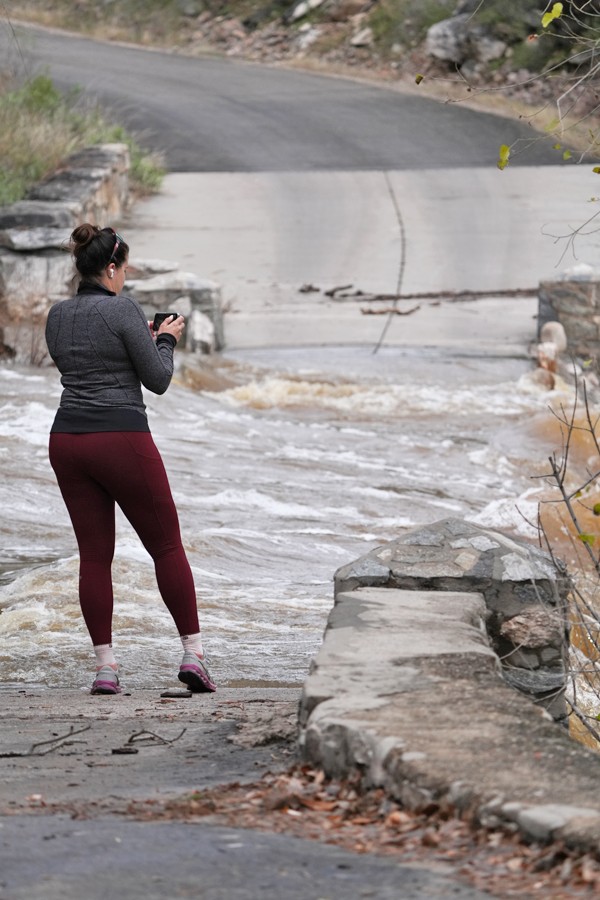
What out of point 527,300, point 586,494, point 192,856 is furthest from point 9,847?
point 527,300

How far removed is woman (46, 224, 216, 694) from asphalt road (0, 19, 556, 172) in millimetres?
16111

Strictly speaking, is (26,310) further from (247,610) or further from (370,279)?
(247,610)

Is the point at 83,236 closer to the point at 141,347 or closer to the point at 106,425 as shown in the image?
the point at 141,347

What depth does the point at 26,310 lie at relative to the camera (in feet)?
45.6

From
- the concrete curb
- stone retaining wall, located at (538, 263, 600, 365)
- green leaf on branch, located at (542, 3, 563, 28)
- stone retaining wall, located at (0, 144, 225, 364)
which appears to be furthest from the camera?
stone retaining wall, located at (538, 263, 600, 365)

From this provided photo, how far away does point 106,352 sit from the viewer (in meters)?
5.04

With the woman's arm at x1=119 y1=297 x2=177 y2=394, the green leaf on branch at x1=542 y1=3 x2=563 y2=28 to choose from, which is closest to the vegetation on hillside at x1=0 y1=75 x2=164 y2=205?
the woman's arm at x1=119 y1=297 x2=177 y2=394

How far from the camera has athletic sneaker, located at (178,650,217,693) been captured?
5250 mm

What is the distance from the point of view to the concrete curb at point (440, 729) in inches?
124

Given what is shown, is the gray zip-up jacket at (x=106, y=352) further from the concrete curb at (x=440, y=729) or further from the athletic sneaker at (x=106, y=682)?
the concrete curb at (x=440, y=729)

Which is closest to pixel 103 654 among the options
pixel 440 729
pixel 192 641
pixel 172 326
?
pixel 192 641

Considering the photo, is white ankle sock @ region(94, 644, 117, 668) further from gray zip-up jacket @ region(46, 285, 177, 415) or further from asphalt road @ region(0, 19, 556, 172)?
asphalt road @ region(0, 19, 556, 172)

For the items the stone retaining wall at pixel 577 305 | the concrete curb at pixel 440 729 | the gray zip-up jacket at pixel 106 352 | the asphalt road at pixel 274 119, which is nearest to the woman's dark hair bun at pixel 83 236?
the gray zip-up jacket at pixel 106 352

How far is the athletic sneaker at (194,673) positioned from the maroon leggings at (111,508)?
10 cm
